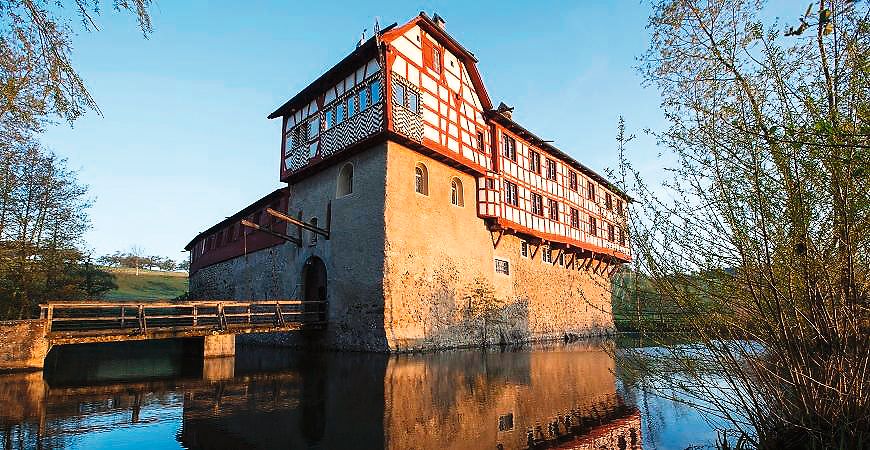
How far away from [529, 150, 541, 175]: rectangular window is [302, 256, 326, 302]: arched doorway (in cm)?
1119

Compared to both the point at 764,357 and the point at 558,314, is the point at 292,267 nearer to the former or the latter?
the point at 558,314

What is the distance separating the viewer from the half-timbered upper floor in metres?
15.4

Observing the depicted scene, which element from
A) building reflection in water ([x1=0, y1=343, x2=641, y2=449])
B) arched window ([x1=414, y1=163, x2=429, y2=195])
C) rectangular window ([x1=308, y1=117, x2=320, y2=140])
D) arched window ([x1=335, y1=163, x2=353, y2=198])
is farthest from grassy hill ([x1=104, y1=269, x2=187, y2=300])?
building reflection in water ([x1=0, y1=343, x2=641, y2=449])

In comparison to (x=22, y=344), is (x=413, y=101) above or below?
above

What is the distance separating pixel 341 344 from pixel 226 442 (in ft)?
35.2

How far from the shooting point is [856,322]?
362 cm

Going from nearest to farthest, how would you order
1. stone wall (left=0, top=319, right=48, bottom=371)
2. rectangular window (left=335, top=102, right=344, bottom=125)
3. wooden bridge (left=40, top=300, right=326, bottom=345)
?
stone wall (left=0, top=319, right=48, bottom=371)
wooden bridge (left=40, top=300, right=326, bottom=345)
rectangular window (left=335, top=102, right=344, bottom=125)

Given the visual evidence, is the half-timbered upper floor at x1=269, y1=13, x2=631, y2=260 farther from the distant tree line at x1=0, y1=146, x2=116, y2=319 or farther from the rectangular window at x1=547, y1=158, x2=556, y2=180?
the distant tree line at x1=0, y1=146, x2=116, y2=319

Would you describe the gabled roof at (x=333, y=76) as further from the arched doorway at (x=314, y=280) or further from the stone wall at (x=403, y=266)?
the arched doorway at (x=314, y=280)

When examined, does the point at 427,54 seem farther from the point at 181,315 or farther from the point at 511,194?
the point at 181,315

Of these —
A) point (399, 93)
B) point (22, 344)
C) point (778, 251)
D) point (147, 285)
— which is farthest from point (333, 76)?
point (147, 285)

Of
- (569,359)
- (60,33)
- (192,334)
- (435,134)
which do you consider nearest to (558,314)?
(569,359)

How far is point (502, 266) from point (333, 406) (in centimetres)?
1374

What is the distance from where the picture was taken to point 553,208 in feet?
77.2
